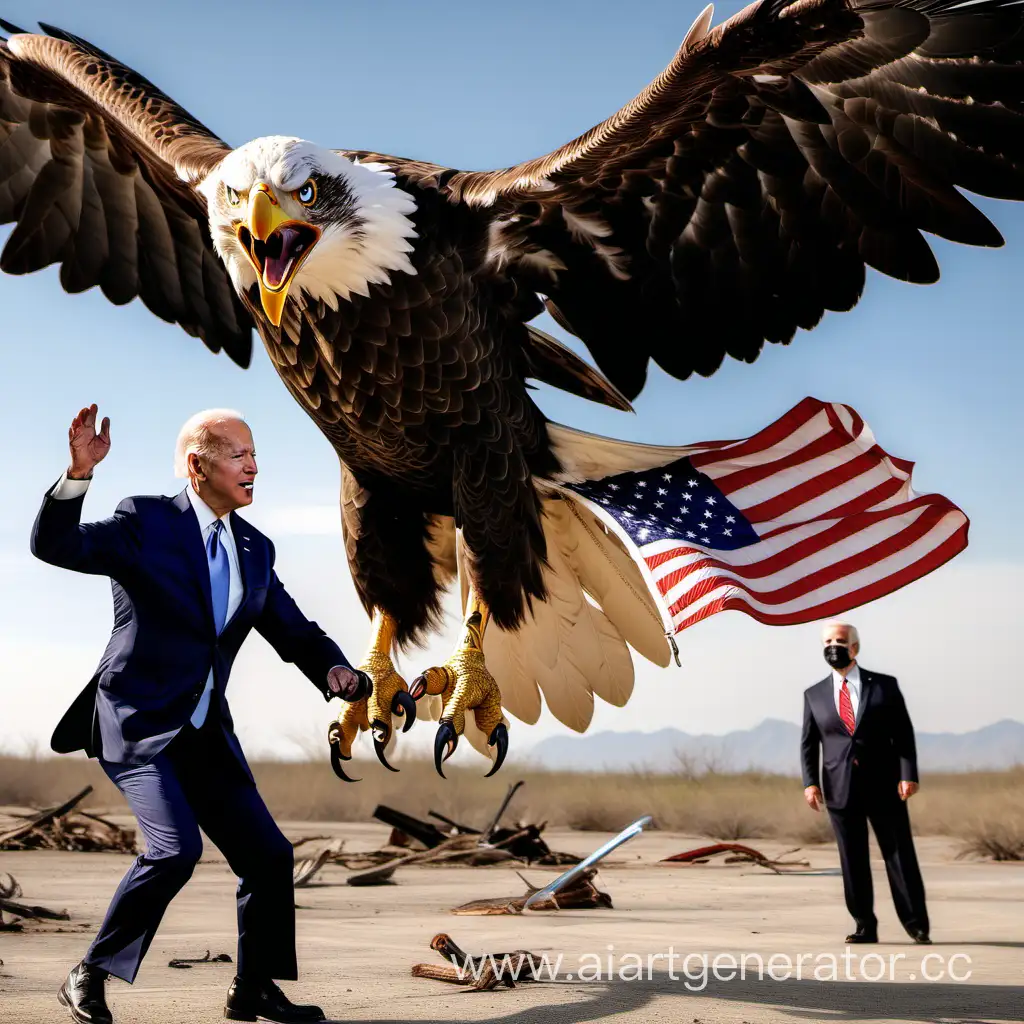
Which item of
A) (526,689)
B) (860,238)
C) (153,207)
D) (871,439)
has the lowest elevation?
(526,689)

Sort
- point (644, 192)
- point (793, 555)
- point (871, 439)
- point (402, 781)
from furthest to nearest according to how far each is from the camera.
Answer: point (402, 781), point (871, 439), point (793, 555), point (644, 192)

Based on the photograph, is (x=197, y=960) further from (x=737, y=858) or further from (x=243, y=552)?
(x=737, y=858)

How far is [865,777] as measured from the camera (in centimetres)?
576

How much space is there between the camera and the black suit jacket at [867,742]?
5.76 metres

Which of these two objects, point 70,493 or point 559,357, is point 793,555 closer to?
point 559,357

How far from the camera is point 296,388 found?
4.68 m

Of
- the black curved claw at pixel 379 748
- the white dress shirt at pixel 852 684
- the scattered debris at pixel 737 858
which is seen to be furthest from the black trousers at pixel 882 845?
the scattered debris at pixel 737 858

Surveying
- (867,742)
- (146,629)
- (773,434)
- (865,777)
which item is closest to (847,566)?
(773,434)

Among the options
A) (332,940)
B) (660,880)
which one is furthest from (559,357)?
(660,880)

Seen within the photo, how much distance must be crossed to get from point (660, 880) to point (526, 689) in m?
3.55

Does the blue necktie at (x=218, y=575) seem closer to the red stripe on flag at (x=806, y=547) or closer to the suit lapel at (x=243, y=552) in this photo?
the suit lapel at (x=243, y=552)

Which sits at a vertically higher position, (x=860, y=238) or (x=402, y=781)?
(x=860, y=238)

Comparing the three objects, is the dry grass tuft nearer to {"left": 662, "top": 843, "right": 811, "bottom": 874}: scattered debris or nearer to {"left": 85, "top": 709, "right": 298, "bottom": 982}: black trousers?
{"left": 662, "top": 843, "right": 811, "bottom": 874}: scattered debris

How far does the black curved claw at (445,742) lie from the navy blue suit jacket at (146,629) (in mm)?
1045
